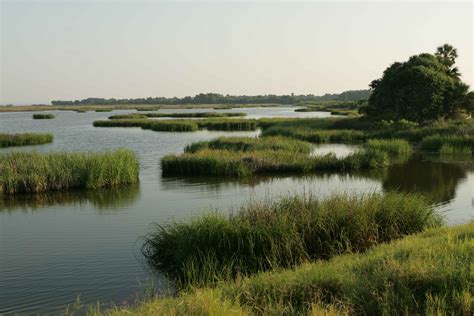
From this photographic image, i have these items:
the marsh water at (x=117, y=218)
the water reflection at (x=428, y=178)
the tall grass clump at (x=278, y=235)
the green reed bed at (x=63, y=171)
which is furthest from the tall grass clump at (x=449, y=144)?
the tall grass clump at (x=278, y=235)

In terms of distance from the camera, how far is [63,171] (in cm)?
2177

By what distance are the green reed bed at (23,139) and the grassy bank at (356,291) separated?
39286mm

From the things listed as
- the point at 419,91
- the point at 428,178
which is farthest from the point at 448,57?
the point at 428,178

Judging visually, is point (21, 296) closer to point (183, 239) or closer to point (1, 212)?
point (183, 239)

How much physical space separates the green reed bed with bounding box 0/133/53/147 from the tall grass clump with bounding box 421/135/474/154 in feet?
109

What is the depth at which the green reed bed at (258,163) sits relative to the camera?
25811 mm

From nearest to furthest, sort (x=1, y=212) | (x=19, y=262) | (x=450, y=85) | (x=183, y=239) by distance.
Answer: (x=183, y=239)
(x=19, y=262)
(x=1, y=212)
(x=450, y=85)

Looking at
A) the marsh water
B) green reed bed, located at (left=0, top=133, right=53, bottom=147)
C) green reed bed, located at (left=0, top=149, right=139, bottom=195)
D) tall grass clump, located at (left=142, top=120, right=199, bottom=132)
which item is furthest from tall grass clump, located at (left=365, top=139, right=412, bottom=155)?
tall grass clump, located at (left=142, top=120, right=199, bottom=132)

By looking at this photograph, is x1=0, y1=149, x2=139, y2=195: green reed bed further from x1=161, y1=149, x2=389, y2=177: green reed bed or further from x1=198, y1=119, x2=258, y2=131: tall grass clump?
x1=198, y1=119, x2=258, y2=131: tall grass clump

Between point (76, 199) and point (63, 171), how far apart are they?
2.49 m

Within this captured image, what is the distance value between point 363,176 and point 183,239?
16.4m

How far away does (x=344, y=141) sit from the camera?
1722 inches

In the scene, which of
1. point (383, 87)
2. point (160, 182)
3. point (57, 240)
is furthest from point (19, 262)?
point (383, 87)

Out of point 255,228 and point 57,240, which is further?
point 57,240
